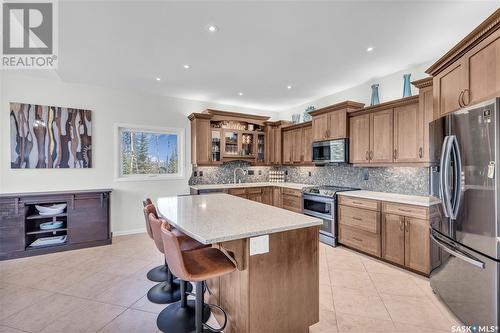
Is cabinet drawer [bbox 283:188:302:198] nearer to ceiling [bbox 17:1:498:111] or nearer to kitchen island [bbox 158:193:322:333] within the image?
ceiling [bbox 17:1:498:111]

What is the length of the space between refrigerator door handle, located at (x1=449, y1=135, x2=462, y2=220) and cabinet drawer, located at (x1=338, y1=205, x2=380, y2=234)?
3.98ft

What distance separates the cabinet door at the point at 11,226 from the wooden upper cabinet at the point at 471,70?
560 centimetres

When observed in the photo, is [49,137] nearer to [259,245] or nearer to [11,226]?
[11,226]

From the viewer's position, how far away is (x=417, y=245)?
274 cm

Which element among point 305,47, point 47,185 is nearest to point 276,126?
point 305,47

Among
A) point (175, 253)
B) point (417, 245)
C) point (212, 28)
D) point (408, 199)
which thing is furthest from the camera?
point (408, 199)

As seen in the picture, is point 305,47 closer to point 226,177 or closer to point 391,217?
point 391,217

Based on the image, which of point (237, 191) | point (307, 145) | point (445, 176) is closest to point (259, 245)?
point (445, 176)

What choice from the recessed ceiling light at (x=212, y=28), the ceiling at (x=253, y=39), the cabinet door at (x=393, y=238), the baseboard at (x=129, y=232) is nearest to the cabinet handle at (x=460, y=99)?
the ceiling at (x=253, y=39)

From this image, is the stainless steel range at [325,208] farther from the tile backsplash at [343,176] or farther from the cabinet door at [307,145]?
the cabinet door at [307,145]

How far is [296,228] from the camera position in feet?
5.40

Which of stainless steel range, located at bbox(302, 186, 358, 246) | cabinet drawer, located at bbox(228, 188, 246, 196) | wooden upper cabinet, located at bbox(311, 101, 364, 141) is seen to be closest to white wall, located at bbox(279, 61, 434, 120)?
wooden upper cabinet, located at bbox(311, 101, 364, 141)

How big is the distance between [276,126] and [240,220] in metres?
4.19

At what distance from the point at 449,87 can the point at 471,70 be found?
13.1 inches
